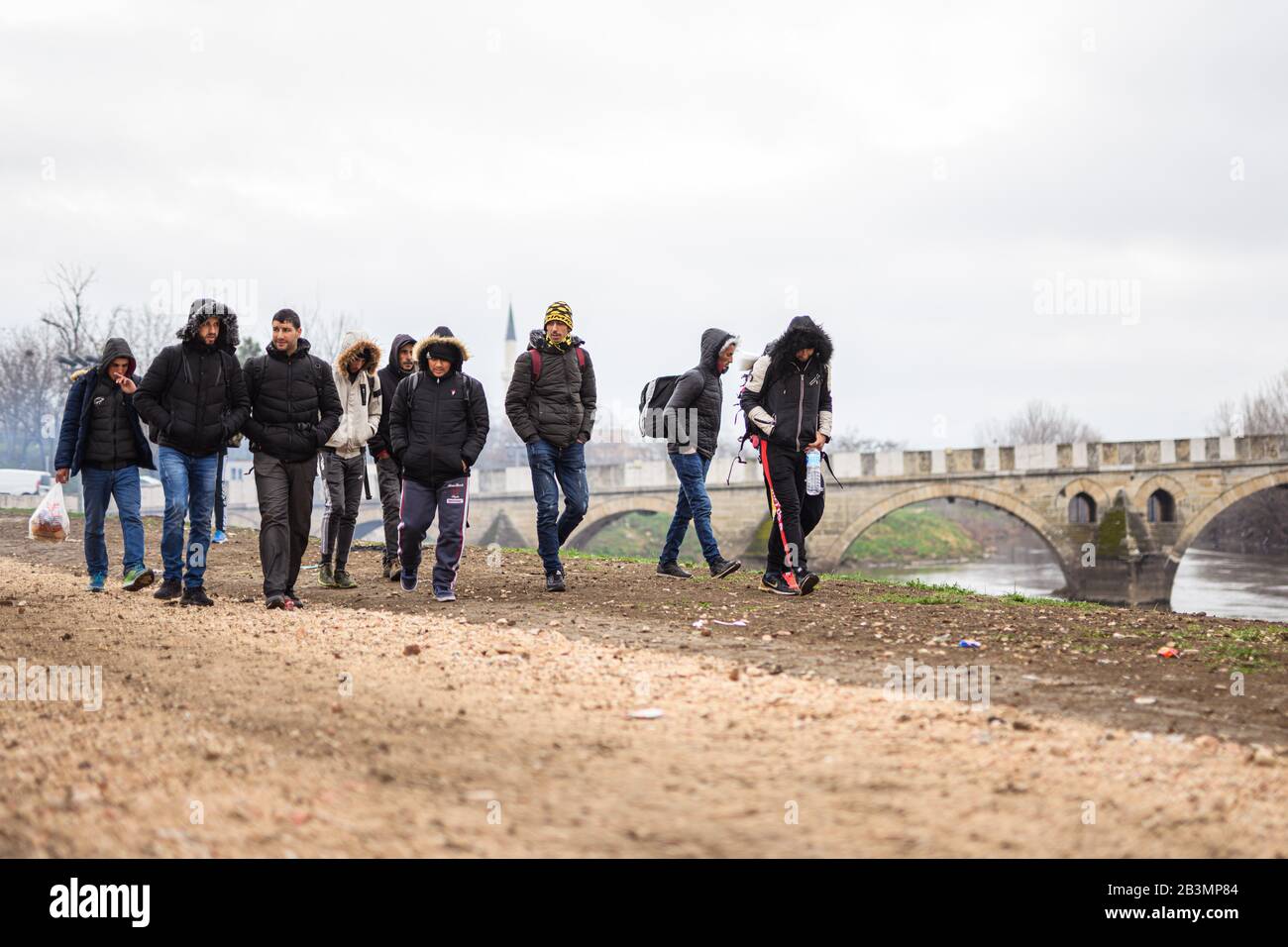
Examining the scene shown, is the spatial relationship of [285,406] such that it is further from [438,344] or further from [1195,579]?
[1195,579]

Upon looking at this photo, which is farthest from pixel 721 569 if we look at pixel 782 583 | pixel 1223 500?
pixel 1223 500

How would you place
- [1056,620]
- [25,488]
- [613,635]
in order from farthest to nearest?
[25,488], [1056,620], [613,635]

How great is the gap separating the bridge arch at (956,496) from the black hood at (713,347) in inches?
955

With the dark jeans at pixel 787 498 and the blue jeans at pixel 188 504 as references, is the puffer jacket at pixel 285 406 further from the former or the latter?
the dark jeans at pixel 787 498

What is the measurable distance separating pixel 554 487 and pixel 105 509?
124 inches

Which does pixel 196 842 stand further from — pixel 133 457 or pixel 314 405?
pixel 133 457

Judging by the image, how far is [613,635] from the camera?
571cm

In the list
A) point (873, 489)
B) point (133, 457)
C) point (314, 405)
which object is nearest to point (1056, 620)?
point (314, 405)

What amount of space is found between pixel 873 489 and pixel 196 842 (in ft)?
100

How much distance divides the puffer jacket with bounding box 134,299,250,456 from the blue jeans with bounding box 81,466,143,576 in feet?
3.00

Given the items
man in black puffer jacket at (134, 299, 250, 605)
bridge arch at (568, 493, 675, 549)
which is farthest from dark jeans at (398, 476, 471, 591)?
bridge arch at (568, 493, 675, 549)

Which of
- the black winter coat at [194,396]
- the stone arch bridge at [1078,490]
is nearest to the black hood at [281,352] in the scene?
the black winter coat at [194,396]

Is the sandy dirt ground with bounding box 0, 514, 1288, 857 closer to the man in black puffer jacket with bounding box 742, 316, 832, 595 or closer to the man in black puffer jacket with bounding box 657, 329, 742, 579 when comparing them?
the man in black puffer jacket with bounding box 742, 316, 832, 595
